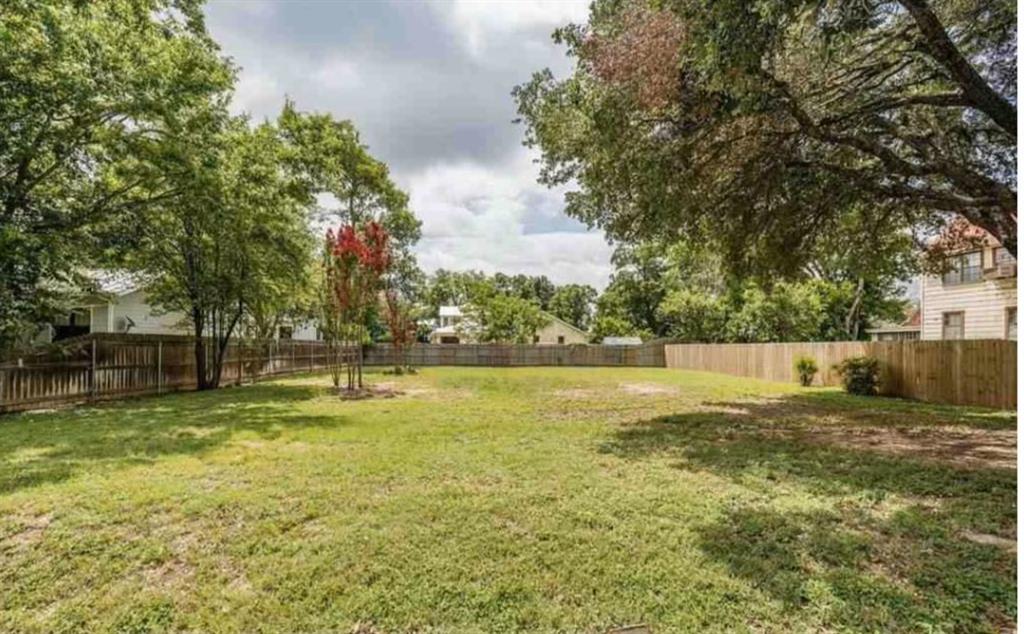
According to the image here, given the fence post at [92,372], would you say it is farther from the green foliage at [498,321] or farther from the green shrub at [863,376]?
the green foliage at [498,321]

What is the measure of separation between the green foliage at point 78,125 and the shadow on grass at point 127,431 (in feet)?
6.47

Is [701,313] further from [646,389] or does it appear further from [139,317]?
[139,317]

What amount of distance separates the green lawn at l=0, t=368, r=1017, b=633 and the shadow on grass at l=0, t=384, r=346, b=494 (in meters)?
0.06

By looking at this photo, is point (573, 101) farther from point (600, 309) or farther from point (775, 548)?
point (600, 309)

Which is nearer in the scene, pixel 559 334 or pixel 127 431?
pixel 127 431

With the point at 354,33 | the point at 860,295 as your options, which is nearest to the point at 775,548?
the point at 354,33

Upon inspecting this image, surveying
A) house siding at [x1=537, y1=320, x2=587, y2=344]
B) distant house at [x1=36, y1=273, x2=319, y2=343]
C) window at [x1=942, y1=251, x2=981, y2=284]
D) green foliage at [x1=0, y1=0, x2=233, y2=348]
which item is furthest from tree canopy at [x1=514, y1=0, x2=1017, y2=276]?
house siding at [x1=537, y1=320, x2=587, y2=344]

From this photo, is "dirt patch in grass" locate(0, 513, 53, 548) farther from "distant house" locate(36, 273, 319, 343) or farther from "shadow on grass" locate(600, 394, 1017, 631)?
"distant house" locate(36, 273, 319, 343)

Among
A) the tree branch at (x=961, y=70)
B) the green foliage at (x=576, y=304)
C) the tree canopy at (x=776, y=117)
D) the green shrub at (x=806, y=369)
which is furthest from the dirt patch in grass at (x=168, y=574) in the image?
the green foliage at (x=576, y=304)

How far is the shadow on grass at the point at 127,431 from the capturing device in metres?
5.18

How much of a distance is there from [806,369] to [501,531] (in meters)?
14.4

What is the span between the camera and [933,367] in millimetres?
11164

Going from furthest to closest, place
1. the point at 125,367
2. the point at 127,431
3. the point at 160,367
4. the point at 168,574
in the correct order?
the point at 160,367
the point at 125,367
the point at 127,431
the point at 168,574

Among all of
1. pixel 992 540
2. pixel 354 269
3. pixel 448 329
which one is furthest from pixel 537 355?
pixel 992 540
